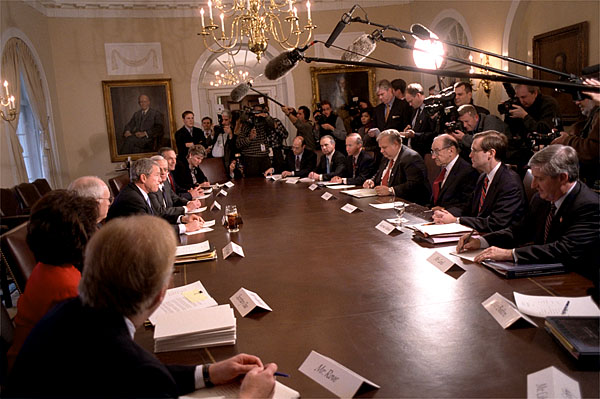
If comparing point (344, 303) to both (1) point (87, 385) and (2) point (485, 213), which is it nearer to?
(1) point (87, 385)

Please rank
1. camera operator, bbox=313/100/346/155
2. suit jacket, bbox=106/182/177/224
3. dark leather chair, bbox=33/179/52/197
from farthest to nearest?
camera operator, bbox=313/100/346/155, dark leather chair, bbox=33/179/52/197, suit jacket, bbox=106/182/177/224

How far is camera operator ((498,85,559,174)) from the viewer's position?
465cm

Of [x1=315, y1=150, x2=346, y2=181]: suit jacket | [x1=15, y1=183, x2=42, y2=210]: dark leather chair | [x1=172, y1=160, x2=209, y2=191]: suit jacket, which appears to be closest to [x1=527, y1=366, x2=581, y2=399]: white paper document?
[x1=315, y1=150, x2=346, y2=181]: suit jacket

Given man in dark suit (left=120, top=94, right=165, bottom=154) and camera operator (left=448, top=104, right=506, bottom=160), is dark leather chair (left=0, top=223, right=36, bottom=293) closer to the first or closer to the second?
camera operator (left=448, top=104, right=506, bottom=160)

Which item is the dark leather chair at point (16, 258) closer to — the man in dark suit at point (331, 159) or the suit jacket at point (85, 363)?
the suit jacket at point (85, 363)

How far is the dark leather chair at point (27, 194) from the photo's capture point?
6.26 meters

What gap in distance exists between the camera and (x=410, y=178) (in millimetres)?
4906

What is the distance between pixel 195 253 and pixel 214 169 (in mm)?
5475

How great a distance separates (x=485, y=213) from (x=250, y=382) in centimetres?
253

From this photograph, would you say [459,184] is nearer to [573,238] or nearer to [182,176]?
[573,238]

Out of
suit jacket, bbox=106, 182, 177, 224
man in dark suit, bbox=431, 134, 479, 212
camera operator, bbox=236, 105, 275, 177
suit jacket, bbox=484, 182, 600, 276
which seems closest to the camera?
suit jacket, bbox=484, 182, 600, 276

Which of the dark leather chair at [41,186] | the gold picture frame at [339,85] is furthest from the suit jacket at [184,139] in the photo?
the gold picture frame at [339,85]

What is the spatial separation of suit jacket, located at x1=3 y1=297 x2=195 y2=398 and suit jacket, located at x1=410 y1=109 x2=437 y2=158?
532cm

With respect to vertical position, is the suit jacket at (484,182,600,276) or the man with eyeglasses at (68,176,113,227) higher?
the man with eyeglasses at (68,176,113,227)
